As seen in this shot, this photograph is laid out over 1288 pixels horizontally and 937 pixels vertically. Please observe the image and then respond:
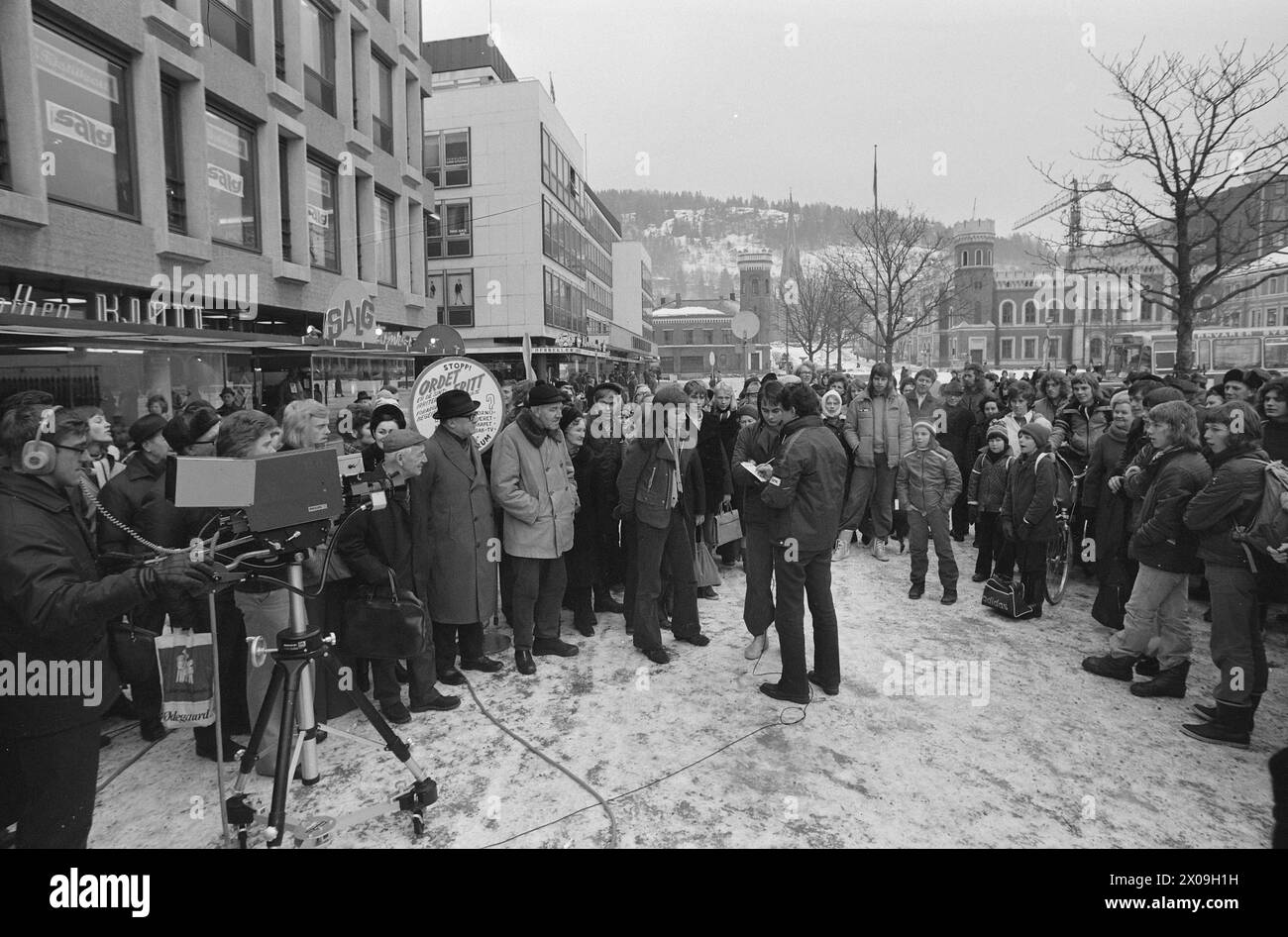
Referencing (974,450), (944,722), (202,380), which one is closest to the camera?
(944,722)

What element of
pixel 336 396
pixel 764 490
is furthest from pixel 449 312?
pixel 764 490

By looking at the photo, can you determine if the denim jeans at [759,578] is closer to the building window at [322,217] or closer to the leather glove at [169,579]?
the leather glove at [169,579]

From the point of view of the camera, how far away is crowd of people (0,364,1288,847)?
2396 mm

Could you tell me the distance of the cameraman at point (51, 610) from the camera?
226 cm

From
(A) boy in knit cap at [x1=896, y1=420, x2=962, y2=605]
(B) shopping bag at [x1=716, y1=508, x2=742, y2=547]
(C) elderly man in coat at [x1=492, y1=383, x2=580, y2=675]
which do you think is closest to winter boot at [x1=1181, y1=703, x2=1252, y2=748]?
(A) boy in knit cap at [x1=896, y1=420, x2=962, y2=605]

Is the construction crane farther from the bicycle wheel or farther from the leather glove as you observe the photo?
the leather glove

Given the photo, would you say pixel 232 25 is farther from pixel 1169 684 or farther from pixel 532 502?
pixel 1169 684

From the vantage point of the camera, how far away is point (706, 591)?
7047mm

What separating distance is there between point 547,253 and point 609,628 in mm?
30893

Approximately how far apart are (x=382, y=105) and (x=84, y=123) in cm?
1157

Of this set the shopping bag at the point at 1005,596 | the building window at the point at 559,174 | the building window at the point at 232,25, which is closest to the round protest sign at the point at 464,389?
the shopping bag at the point at 1005,596

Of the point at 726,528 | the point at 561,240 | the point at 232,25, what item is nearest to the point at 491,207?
the point at 561,240

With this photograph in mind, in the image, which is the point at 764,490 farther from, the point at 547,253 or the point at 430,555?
the point at 547,253

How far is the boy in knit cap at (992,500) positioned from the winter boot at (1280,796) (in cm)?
511
